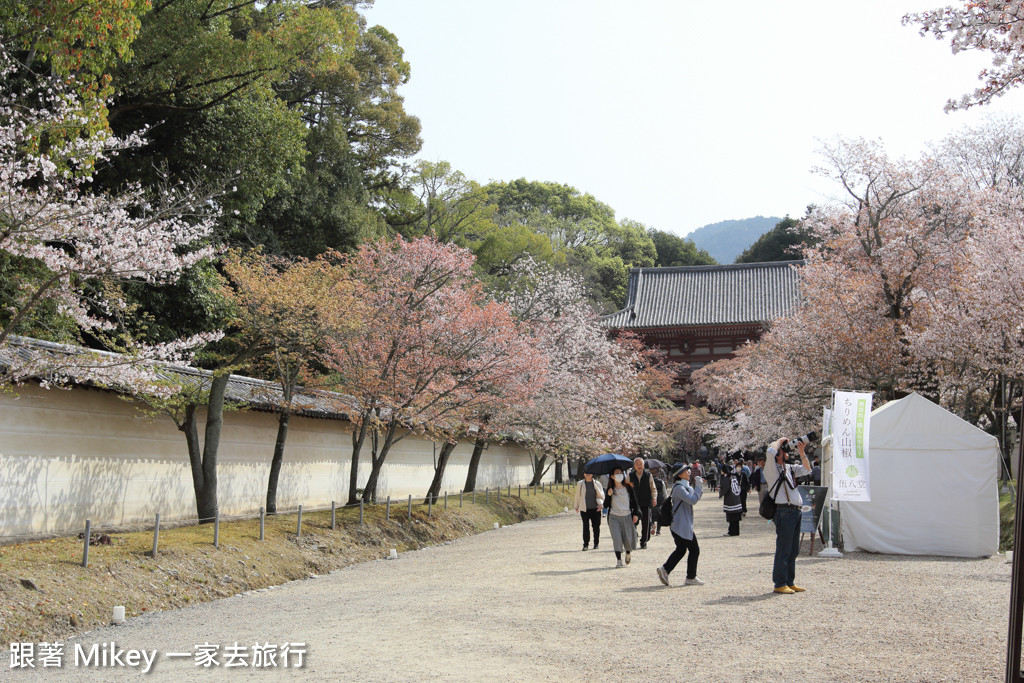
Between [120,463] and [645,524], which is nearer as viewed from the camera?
[120,463]

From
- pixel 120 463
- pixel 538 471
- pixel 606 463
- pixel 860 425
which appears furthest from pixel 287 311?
pixel 538 471

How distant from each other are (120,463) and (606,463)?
10.0 m

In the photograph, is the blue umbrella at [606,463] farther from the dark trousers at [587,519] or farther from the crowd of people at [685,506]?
the dark trousers at [587,519]

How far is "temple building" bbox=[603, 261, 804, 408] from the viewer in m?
49.8

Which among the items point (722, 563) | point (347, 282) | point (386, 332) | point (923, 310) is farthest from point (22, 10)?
point (923, 310)

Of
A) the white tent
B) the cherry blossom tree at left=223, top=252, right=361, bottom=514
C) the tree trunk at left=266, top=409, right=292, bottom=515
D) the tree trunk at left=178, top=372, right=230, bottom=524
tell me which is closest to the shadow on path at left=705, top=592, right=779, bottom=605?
the white tent

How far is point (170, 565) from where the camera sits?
36.7ft

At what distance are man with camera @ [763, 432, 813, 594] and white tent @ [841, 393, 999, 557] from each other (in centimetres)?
500

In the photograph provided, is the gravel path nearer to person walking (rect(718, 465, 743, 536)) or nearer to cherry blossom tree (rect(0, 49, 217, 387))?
cherry blossom tree (rect(0, 49, 217, 387))

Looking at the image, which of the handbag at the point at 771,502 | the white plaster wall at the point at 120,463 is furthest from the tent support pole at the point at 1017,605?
the white plaster wall at the point at 120,463

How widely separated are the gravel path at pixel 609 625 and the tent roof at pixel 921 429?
1873mm

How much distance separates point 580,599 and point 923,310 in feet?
47.3

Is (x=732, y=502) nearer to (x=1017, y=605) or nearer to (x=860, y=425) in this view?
(x=860, y=425)

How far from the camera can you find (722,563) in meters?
12.9
